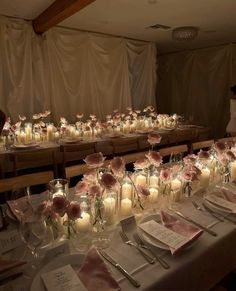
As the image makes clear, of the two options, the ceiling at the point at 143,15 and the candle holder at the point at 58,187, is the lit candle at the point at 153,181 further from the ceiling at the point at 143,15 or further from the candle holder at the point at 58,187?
the ceiling at the point at 143,15

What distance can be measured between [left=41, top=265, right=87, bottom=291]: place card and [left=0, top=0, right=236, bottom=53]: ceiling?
3584mm

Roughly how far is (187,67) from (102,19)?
3.72 meters

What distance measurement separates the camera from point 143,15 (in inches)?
171

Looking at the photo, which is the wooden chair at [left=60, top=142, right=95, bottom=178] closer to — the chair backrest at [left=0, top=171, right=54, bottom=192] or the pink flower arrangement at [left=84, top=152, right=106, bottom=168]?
the chair backrest at [left=0, top=171, right=54, bottom=192]

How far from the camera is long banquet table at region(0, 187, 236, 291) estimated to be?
0.98 metres

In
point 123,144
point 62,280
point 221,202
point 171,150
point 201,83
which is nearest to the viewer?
point 62,280

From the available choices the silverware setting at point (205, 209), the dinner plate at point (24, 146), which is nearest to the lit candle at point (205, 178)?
Answer: the silverware setting at point (205, 209)


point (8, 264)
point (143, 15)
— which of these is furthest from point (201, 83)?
point (8, 264)

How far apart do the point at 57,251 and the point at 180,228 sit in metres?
0.56

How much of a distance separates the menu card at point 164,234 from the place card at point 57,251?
353mm

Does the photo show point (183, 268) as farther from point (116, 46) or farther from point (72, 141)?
point (116, 46)

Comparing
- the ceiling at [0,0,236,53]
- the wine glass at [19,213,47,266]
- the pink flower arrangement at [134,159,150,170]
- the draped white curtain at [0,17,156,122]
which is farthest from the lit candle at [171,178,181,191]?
the draped white curtain at [0,17,156,122]

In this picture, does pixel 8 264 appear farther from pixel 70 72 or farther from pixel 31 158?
pixel 70 72

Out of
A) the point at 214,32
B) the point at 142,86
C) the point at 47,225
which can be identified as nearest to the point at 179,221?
the point at 47,225
